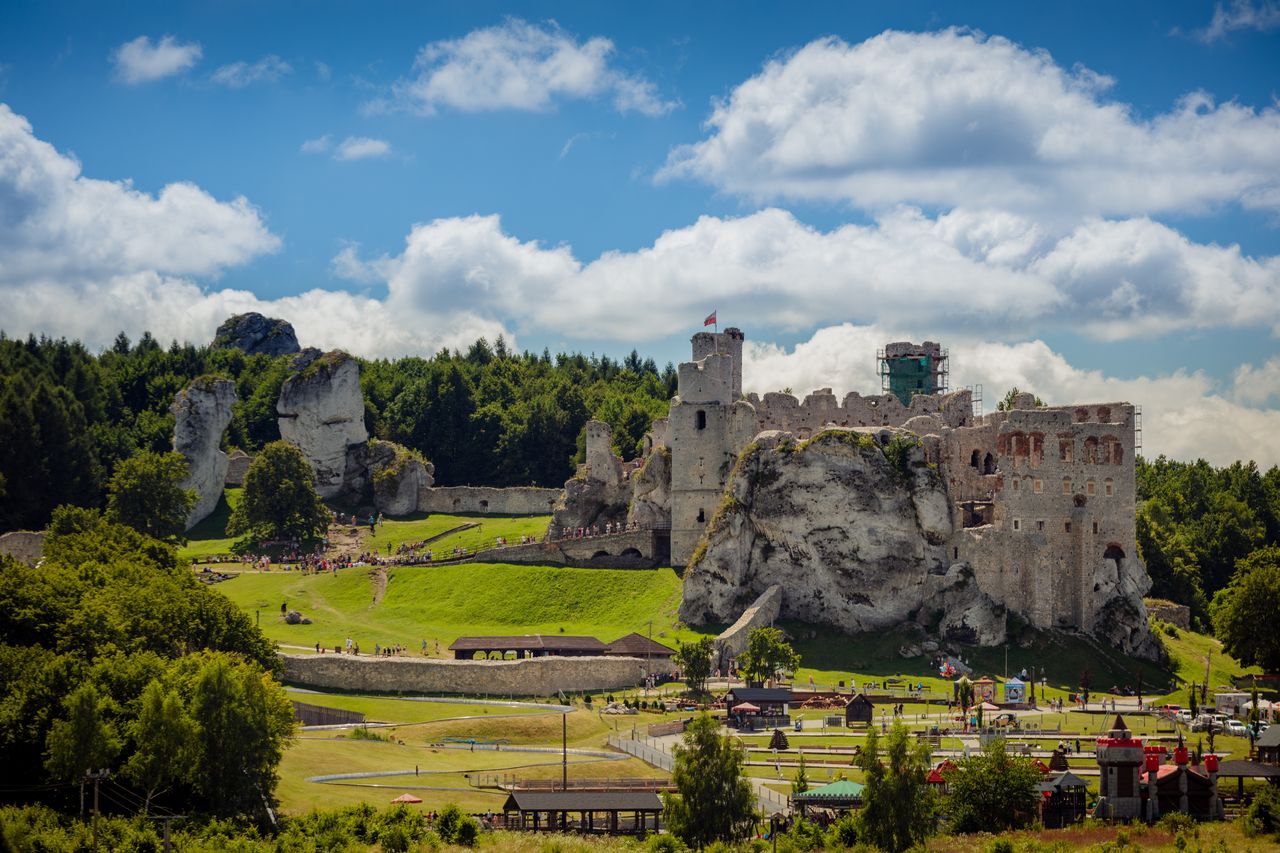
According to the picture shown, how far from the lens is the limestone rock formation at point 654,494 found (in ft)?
333

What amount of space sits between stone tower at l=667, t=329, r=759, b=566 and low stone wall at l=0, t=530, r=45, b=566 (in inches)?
1482

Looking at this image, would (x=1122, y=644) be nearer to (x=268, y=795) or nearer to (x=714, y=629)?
(x=714, y=629)

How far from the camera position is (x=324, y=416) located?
4717 inches

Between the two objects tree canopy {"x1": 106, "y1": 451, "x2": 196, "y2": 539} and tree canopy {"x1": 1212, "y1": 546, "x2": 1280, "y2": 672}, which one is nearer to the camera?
tree canopy {"x1": 1212, "y1": 546, "x2": 1280, "y2": 672}

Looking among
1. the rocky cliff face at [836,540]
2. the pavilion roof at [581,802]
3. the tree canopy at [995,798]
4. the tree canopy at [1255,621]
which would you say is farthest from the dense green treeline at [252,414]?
the tree canopy at [995,798]

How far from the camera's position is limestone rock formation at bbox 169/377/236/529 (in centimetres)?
11438

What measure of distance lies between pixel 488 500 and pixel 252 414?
25986 millimetres

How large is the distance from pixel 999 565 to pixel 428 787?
121ft

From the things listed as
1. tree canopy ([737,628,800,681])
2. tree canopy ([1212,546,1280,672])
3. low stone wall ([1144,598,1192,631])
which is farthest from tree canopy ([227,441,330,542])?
tree canopy ([1212,546,1280,672])

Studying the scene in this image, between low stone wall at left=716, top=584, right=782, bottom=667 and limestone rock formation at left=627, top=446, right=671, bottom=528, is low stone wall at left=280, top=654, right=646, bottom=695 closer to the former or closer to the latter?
low stone wall at left=716, top=584, right=782, bottom=667

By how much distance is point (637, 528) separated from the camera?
10075 cm

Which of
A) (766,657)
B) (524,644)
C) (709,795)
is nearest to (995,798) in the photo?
(709,795)

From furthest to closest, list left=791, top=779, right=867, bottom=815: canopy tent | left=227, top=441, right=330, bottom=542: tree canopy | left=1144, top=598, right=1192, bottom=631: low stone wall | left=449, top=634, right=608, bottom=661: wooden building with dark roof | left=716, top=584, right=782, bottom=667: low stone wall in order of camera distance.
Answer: left=227, top=441, right=330, bottom=542: tree canopy → left=1144, top=598, right=1192, bottom=631: low stone wall → left=716, top=584, right=782, bottom=667: low stone wall → left=449, top=634, right=608, bottom=661: wooden building with dark roof → left=791, top=779, right=867, bottom=815: canopy tent

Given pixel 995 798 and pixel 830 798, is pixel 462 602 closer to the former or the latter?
pixel 830 798
